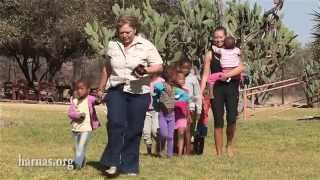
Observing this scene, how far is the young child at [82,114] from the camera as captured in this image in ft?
26.7

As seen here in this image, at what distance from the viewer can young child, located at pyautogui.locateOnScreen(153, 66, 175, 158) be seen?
993 cm

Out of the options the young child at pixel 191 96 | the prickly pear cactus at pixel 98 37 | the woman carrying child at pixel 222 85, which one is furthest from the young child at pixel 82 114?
the prickly pear cactus at pixel 98 37

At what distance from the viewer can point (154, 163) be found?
8367 millimetres

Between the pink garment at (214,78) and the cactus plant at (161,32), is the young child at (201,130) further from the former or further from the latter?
the cactus plant at (161,32)

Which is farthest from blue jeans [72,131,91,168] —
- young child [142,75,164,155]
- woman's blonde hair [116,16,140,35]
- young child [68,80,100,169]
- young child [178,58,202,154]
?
young child [178,58,202,154]

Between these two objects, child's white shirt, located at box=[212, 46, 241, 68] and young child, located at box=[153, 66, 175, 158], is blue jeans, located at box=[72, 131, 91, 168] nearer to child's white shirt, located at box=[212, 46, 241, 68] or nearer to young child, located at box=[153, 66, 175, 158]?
young child, located at box=[153, 66, 175, 158]

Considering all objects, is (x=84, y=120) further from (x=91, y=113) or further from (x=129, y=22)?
(x=129, y=22)

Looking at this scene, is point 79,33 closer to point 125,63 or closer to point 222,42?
point 222,42

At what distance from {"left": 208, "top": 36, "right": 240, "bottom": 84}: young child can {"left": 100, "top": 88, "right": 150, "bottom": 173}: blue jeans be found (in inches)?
90.9

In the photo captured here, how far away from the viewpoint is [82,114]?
8195 millimetres

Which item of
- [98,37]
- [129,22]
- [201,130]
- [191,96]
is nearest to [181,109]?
[191,96]

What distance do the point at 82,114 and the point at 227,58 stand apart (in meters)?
2.37

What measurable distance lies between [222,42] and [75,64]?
115 ft

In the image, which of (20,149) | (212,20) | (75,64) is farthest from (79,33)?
(20,149)
